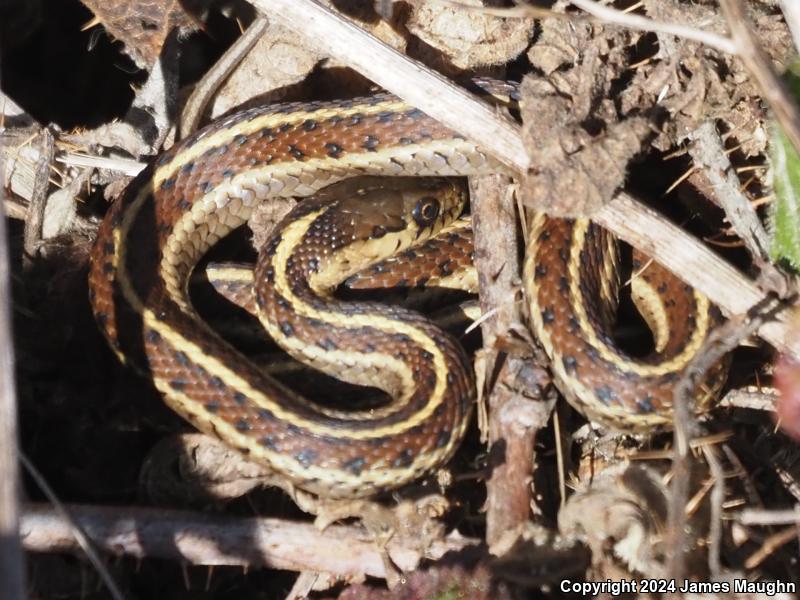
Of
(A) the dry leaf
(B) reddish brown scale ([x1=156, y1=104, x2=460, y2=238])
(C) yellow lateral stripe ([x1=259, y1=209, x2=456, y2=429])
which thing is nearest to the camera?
(C) yellow lateral stripe ([x1=259, y1=209, x2=456, y2=429])

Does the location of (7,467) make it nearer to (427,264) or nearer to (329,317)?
(329,317)

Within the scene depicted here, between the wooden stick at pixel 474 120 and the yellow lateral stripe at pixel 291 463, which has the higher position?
the wooden stick at pixel 474 120

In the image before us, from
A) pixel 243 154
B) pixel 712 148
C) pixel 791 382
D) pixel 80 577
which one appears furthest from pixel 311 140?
pixel 791 382

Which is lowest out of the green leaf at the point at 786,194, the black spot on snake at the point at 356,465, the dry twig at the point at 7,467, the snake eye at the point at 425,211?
the dry twig at the point at 7,467

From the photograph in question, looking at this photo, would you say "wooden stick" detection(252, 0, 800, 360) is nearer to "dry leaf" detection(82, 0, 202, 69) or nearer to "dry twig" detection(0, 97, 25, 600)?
"dry leaf" detection(82, 0, 202, 69)

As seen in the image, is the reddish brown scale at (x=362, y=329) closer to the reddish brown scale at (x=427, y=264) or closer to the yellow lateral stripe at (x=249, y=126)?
the reddish brown scale at (x=427, y=264)

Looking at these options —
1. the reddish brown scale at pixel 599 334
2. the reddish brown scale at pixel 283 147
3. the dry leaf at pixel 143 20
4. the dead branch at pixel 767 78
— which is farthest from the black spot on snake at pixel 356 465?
the dry leaf at pixel 143 20

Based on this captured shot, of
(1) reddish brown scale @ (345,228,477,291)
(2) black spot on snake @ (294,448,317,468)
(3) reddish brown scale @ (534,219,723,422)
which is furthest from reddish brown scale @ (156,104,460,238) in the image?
(2) black spot on snake @ (294,448,317,468)
